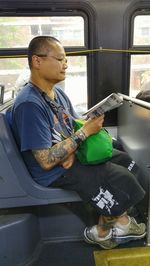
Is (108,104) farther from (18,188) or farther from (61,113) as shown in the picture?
(18,188)

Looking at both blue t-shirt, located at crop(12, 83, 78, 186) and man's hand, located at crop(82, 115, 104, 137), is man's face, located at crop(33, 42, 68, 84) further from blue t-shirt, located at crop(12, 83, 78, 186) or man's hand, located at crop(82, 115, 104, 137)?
man's hand, located at crop(82, 115, 104, 137)

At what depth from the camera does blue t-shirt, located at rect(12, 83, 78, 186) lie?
3.91ft

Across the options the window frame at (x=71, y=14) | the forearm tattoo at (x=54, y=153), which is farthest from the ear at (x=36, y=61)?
the window frame at (x=71, y=14)

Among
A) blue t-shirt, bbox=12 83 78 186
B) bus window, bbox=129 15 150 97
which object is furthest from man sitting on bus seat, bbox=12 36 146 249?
bus window, bbox=129 15 150 97

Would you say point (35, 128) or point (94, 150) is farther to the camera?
point (94, 150)

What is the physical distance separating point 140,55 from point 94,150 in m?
1.42

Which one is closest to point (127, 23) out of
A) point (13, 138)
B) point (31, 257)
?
point (13, 138)

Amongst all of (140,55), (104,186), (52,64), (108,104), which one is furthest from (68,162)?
(140,55)

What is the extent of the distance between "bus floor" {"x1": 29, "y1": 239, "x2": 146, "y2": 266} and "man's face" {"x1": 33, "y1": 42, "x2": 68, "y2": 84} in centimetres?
93

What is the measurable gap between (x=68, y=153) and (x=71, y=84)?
A: 4.18 feet

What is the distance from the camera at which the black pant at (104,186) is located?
4.16 ft

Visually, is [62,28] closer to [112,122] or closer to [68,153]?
[112,122]

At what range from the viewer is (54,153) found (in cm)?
122

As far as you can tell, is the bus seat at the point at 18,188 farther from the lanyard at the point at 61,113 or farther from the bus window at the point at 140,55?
the bus window at the point at 140,55
